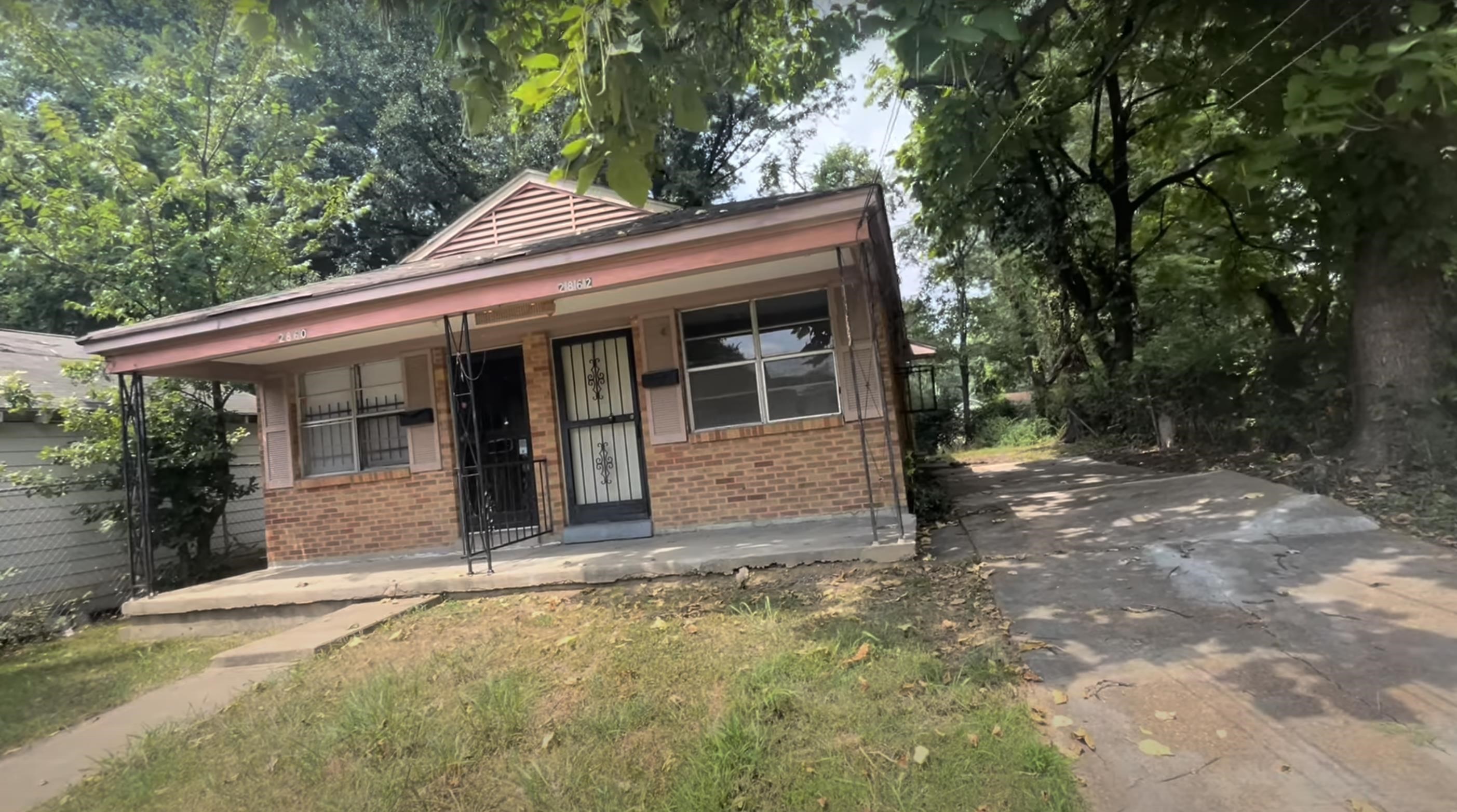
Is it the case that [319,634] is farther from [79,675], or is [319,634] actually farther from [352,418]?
[352,418]

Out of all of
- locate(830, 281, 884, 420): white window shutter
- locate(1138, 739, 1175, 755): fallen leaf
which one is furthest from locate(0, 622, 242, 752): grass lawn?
locate(1138, 739, 1175, 755): fallen leaf

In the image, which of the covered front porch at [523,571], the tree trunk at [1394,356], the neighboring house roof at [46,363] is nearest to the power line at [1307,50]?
the tree trunk at [1394,356]

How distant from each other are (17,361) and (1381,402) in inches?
613

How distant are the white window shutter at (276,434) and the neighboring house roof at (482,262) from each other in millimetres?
1639

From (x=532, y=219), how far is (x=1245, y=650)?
8509mm

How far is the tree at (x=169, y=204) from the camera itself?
32.1 feet

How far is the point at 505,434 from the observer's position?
8680 millimetres

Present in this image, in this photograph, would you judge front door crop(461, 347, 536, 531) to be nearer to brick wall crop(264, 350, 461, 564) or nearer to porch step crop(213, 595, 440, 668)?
brick wall crop(264, 350, 461, 564)

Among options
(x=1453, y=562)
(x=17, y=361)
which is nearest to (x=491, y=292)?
(x=1453, y=562)

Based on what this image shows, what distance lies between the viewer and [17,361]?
34.8ft

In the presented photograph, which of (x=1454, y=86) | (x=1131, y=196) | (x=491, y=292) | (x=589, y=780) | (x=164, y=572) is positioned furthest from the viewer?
(x=1131, y=196)

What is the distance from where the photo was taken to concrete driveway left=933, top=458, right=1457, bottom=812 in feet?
8.89

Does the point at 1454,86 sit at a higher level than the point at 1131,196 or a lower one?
lower

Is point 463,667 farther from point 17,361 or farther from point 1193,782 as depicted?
point 17,361
